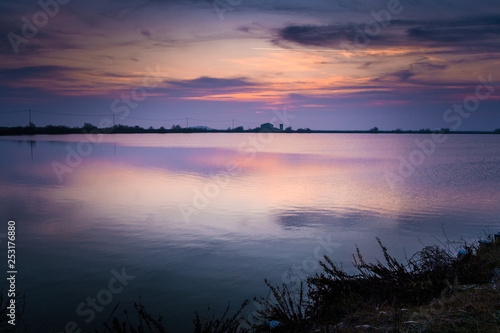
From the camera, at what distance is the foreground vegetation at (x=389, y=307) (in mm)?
4715

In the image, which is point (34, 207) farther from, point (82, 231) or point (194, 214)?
point (194, 214)

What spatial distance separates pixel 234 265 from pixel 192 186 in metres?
13.0

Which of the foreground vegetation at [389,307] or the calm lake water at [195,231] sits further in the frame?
the calm lake water at [195,231]

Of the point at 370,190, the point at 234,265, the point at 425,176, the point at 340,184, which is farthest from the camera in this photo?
the point at 425,176

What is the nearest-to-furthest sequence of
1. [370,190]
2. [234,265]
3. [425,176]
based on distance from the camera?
[234,265] < [370,190] < [425,176]

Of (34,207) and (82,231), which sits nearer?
(82,231)

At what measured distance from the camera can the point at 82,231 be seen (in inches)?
440

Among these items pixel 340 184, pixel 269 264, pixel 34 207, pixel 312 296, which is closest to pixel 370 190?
pixel 340 184

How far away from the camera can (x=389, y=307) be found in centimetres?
554

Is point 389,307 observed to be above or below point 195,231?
above

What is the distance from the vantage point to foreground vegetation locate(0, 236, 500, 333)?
4.71 meters

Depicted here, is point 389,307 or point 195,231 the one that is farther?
point 195,231

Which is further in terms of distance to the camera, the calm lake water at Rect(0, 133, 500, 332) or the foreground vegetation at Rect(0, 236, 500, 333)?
the calm lake water at Rect(0, 133, 500, 332)

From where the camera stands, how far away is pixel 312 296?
6375 millimetres
